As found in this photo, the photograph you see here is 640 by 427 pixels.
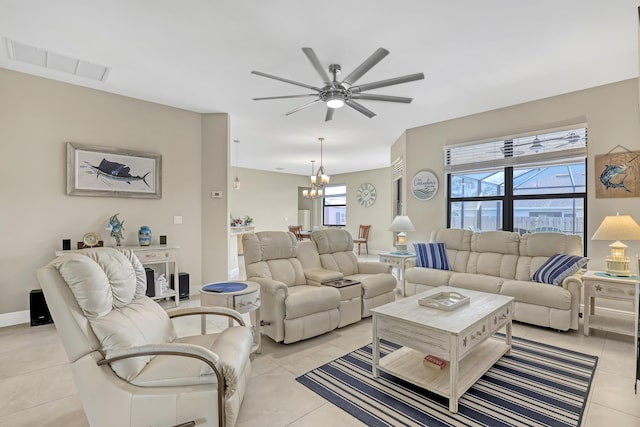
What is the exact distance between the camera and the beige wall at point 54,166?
3.38m

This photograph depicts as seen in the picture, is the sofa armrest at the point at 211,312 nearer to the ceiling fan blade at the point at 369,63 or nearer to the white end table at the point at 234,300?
the white end table at the point at 234,300

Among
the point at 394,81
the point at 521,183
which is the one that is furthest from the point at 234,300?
the point at 521,183

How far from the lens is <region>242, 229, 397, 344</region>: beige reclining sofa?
9.35 ft

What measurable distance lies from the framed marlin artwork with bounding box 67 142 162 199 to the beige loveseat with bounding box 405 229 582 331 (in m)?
3.79

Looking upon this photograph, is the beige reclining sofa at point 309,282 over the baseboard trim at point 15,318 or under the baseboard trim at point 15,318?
over

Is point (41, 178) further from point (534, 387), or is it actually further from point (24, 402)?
point (534, 387)

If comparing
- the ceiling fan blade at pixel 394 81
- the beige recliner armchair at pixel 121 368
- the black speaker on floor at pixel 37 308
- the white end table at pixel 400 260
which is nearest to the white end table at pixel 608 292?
the white end table at pixel 400 260

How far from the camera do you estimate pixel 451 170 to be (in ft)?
16.5

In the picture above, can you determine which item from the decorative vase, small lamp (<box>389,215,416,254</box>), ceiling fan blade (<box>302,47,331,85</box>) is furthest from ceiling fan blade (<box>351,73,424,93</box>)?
the decorative vase

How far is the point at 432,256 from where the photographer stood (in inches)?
172

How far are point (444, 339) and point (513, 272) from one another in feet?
7.84

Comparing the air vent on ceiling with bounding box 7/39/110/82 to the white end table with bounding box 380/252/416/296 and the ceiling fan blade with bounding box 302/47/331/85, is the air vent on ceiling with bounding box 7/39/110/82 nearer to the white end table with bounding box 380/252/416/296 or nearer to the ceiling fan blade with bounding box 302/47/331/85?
the ceiling fan blade with bounding box 302/47/331/85

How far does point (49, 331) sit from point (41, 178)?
5.54 feet

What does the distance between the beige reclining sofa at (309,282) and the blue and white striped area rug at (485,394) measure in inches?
19.9
